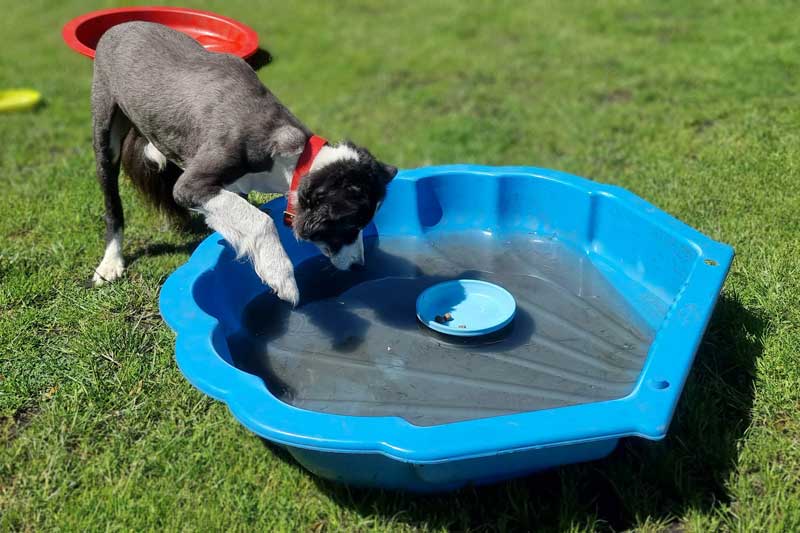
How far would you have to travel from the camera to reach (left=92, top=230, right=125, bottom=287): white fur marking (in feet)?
15.7

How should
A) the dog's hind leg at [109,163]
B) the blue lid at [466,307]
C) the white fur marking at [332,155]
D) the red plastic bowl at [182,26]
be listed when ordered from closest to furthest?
the white fur marking at [332,155]
the blue lid at [466,307]
the dog's hind leg at [109,163]
the red plastic bowl at [182,26]

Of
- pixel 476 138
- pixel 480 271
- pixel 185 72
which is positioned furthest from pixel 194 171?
pixel 476 138

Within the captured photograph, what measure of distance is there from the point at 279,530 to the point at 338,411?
0.63 meters

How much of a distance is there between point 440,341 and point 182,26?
3.29 meters

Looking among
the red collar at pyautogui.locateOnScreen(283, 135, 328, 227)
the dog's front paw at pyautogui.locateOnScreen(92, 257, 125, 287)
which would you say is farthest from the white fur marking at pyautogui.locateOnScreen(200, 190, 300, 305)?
the dog's front paw at pyautogui.locateOnScreen(92, 257, 125, 287)

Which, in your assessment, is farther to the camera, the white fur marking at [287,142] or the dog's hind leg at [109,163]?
the dog's hind leg at [109,163]

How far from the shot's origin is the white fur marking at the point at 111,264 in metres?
4.80

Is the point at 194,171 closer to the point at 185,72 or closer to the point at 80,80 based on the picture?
A: the point at 185,72

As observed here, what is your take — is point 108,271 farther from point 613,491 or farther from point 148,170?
point 613,491

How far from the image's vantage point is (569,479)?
327 cm

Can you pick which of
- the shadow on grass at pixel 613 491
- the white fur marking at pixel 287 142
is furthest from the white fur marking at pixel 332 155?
the shadow on grass at pixel 613 491

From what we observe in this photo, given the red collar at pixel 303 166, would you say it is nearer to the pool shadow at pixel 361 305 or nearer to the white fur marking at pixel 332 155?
the white fur marking at pixel 332 155

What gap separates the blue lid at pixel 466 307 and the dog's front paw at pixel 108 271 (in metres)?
1.97

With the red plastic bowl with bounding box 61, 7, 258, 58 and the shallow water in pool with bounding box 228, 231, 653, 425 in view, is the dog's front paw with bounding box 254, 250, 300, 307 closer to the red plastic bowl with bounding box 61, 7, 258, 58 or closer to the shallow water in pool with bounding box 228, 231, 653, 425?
the shallow water in pool with bounding box 228, 231, 653, 425
